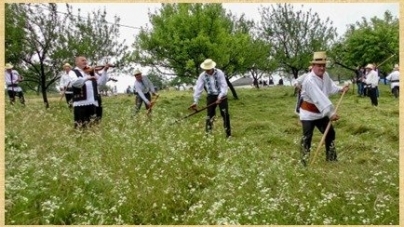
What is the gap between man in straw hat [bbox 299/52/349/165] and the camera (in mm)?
7605

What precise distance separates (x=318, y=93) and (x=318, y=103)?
148mm

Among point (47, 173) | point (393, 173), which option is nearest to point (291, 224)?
point (393, 173)

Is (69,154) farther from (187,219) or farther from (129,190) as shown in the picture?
(187,219)

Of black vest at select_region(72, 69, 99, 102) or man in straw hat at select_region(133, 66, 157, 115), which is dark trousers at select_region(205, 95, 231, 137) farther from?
man in straw hat at select_region(133, 66, 157, 115)

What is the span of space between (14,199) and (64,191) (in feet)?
2.19

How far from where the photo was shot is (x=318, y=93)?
25.0ft

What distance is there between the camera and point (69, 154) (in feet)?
24.7

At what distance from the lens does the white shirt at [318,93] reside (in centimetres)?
759

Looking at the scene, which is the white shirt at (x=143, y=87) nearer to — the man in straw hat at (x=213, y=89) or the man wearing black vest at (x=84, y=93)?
the man in straw hat at (x=213, y=89)

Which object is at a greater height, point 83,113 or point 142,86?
point 142,86

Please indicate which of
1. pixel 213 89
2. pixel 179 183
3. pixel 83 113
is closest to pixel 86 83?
pixel 83 113

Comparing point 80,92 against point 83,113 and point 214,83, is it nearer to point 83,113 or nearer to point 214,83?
point 83,113

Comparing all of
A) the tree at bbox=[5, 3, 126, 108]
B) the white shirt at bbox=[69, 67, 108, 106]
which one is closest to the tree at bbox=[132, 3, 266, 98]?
the tree at bbox=[5, 3, 126, 108]

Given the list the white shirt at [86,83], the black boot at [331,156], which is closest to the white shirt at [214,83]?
the white shirt at [86,83]
